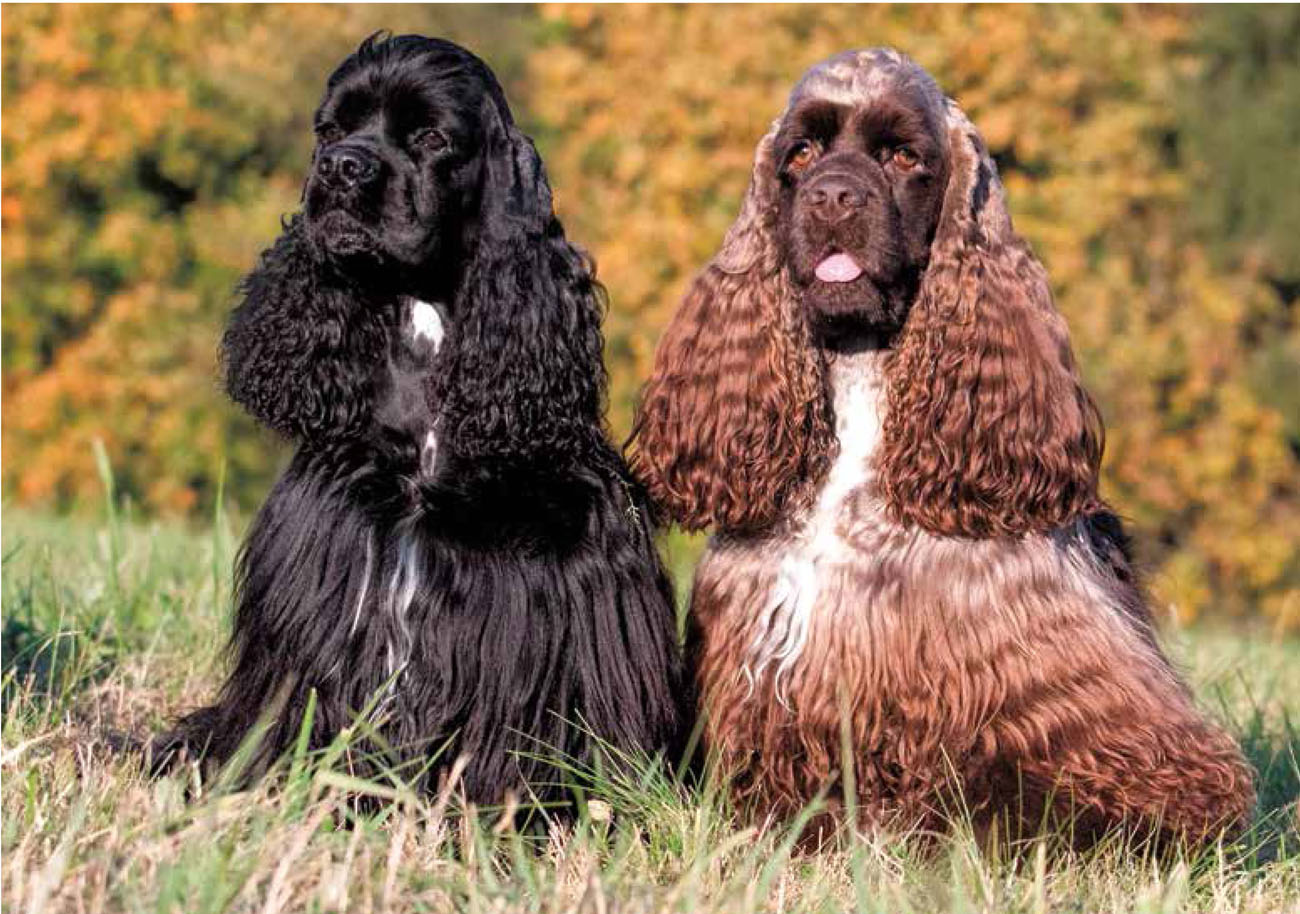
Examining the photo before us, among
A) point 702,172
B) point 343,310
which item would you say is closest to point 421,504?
point 343,310

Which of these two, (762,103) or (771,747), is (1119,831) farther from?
(762,103)

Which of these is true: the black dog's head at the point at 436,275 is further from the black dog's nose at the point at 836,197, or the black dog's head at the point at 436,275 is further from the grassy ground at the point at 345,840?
the grassy ground at the point at 345,840

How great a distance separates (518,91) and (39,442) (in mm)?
5514

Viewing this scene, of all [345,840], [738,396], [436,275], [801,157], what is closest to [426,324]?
[436,275]

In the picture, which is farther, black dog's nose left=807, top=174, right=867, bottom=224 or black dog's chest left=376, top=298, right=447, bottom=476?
black dog's chest left=376, top=298, right=447, bottom=476

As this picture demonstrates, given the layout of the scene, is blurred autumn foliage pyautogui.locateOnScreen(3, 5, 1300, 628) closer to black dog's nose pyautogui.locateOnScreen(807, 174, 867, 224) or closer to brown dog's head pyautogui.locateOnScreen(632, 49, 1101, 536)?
brown dog's head pyautogui.locateOnScreen(632, 49, 1101, 536)

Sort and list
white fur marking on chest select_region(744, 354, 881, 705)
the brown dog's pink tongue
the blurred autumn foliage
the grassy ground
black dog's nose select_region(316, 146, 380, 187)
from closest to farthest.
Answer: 1. the grassy ground
2. black dog's nose select_region(316, 146, 380, 187)
3. the brown dog's pink tongue
4. white fur marking on chest select_region(744, 354, 881, 705)
5. the blurred autumn foliage

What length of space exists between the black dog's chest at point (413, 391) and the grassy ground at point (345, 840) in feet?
2.37

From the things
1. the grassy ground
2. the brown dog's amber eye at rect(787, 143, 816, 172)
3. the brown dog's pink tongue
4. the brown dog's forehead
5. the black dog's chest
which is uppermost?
the brown dog's forehead

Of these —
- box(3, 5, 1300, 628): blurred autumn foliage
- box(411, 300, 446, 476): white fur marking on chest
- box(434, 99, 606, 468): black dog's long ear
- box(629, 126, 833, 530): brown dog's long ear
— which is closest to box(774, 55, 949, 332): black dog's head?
box(629, 126, 833, 530): brown dog's long ear

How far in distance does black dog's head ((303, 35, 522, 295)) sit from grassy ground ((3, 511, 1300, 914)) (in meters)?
1.14

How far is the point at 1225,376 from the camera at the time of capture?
657 inches

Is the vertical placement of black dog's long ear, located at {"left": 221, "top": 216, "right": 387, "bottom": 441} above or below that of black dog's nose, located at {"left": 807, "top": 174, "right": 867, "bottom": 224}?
below

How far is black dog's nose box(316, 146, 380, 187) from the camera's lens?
405 centimetres
